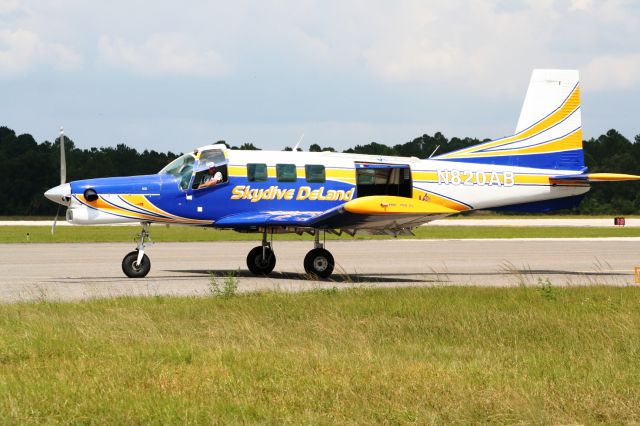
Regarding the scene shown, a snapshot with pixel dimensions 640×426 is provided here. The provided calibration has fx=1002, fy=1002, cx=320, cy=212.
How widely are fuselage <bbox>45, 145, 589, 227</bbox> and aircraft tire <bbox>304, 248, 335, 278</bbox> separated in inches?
45.1

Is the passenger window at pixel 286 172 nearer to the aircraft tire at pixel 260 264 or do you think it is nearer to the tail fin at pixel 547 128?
the aircraft tire at pixel 260 264

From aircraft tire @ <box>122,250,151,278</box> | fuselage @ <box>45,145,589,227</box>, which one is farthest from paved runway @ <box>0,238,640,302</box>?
fuselage @ <box>45,145,589,227</box>

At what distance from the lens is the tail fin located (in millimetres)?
25925

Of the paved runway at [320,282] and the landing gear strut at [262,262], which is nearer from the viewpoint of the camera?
the paved runway at [320,282]

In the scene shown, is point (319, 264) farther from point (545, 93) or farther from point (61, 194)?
point (545, 93)

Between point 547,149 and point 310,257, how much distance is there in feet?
23.4

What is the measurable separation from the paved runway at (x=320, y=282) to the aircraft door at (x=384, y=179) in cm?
210

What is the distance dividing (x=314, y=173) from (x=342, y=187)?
2.52ft

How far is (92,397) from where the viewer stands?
9180 mm

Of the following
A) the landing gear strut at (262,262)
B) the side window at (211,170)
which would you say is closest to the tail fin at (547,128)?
the landing gear strut at (262,262)

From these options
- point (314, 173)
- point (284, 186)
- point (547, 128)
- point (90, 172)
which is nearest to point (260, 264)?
point (284, 186)

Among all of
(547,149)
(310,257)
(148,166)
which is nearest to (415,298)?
(310,257)

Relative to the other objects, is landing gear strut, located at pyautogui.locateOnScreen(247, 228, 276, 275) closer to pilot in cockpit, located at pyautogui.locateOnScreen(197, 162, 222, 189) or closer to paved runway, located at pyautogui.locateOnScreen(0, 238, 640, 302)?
paved runway, located at pyautogui.locateOnScreen(0, 238, 640, 302)

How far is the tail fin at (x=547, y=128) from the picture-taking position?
85.1 ft
